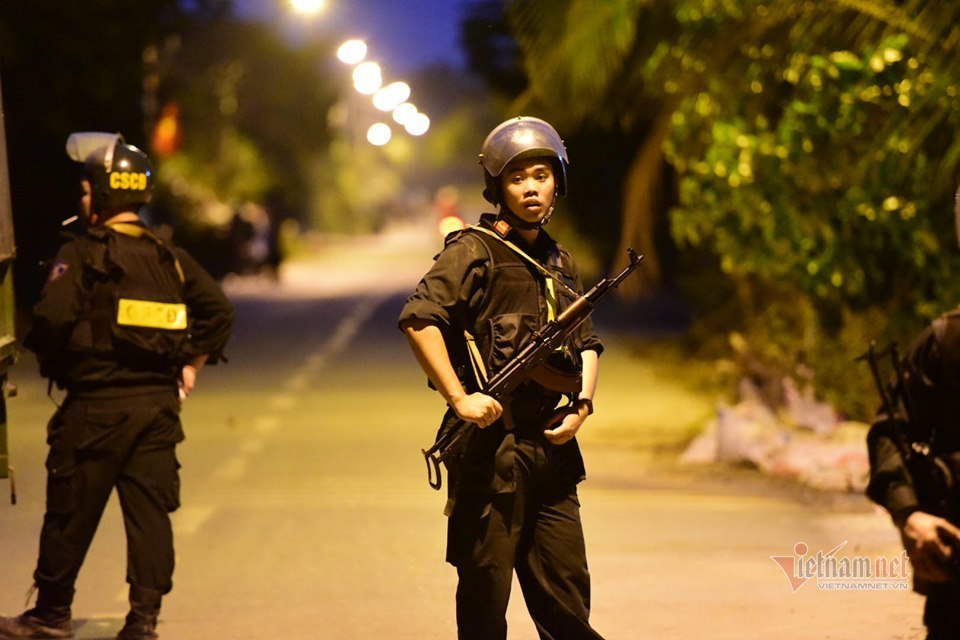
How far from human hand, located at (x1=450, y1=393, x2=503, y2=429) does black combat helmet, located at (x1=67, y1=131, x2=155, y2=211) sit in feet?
6.76

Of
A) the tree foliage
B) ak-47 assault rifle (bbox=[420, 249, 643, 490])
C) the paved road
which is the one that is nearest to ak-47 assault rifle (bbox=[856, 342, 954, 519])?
ak-47 assault rifle (bbox=[420, 249, 643, 490])

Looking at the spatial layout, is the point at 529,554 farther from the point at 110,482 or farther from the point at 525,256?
the point at 110,482

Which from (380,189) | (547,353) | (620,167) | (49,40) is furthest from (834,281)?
(380,189)

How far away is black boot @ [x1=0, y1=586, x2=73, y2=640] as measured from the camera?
6.32 meters

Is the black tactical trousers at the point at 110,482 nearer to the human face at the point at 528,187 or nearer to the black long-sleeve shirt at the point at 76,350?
the black long-sleeve shirt at the point at 76,350

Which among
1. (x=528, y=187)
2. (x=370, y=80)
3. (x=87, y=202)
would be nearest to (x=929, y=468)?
(x=528, y=187)

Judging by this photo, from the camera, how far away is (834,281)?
11.1 meters

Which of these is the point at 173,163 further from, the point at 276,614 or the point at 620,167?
the point at 276,614

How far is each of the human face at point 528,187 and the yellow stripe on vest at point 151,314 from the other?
5.64ft

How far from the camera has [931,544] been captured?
3.90m

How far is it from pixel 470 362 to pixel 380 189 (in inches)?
3834

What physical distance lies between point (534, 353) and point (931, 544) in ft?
4.72

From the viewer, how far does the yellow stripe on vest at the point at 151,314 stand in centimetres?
623

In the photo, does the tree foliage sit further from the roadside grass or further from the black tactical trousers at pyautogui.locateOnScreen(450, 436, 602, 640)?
the black tactical trousers at pyautogui.locateOnScreen(450, 436, 602, 640)
